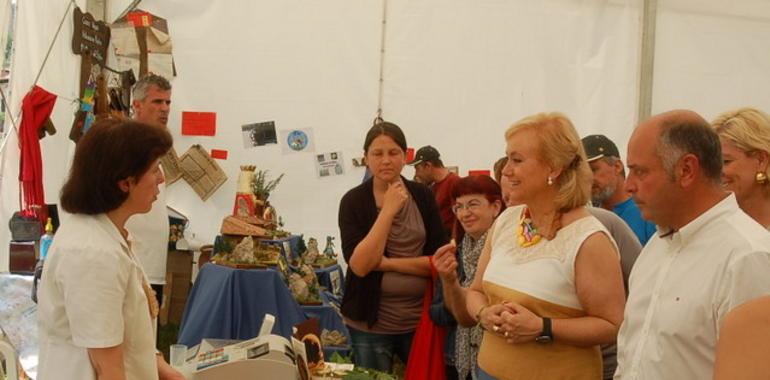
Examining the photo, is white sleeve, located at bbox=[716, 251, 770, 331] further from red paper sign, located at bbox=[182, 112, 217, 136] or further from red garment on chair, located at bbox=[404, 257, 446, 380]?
red paper sign, located at bbox=[182, 112, 217, 136]

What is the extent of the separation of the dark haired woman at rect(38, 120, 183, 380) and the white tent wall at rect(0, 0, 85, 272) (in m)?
2.87

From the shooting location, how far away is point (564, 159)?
2.00 meters

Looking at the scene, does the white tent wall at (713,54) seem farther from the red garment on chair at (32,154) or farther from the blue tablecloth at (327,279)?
the red garment on chair at (32,154)

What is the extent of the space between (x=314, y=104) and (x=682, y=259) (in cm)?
436

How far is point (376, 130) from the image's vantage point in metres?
2.92

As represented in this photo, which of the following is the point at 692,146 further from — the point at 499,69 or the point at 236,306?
the point at 499,69

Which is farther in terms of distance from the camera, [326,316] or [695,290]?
[326,316]

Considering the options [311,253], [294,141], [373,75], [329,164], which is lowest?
[311,253]

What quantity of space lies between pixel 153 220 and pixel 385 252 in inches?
51.1

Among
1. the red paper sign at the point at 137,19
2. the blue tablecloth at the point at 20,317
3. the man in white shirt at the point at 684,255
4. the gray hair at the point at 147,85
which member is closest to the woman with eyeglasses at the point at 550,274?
the man in white shirt at the point at 684,255

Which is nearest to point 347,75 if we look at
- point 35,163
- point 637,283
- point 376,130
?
point 35,163

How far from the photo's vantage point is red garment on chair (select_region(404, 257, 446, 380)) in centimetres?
270

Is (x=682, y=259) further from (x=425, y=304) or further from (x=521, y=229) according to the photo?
(x=425, y=304)

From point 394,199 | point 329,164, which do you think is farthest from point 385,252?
point 329,164
